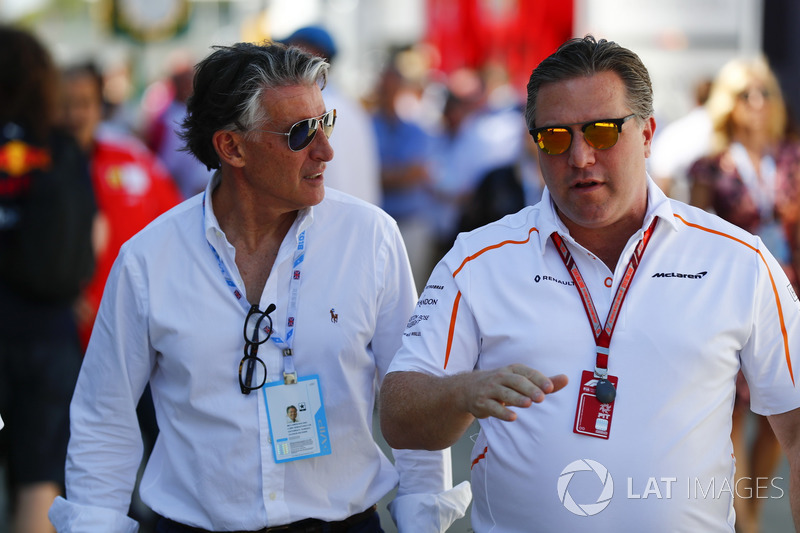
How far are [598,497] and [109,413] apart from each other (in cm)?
141

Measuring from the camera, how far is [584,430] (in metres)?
2.52

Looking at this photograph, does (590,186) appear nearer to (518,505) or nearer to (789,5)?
(518,505)

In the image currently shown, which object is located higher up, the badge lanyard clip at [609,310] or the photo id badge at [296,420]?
the badge lanyard clip at [609,310]

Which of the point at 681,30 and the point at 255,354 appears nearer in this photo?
the point at 255,354

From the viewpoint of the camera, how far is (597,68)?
2.64 metres

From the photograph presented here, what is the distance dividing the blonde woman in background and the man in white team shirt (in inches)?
105

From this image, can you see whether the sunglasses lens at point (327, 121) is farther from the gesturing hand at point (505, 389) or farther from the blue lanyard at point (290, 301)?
the gesturing hand at point (505, 389)

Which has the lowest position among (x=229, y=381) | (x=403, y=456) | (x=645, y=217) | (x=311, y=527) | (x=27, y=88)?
(x=311, y=527)

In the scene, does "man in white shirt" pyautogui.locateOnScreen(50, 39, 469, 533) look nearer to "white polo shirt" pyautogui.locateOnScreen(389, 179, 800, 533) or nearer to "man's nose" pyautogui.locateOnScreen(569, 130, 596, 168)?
"white polo shirt" pyautogui.locateOnScreen(389, 179, 800, 533)

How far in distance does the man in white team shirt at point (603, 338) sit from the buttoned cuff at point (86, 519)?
0.90 meters

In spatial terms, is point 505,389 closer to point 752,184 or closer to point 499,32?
point 752,184

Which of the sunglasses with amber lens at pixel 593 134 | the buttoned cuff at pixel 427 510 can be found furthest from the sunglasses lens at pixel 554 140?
the buttoned cuff at pixel 427 510

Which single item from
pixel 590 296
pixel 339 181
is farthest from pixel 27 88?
pixel 590 296

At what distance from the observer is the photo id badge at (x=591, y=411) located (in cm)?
249
